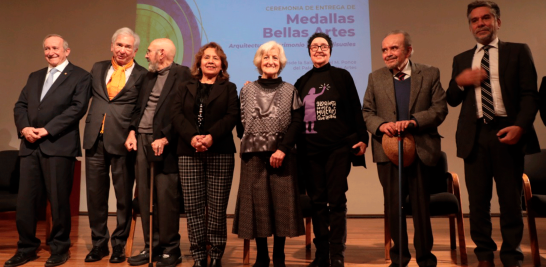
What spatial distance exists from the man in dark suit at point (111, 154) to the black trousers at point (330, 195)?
139 centimetres

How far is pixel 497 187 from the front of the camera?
9.13 feet

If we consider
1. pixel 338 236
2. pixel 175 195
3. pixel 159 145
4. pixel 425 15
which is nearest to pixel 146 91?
pixel 159 145

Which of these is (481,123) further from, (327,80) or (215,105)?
(215,105)

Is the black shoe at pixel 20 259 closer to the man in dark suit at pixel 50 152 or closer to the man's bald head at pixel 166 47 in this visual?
the man in dark suit at pixel 50 152

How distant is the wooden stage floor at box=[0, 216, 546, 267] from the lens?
3.27 m

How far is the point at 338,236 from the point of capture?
294 centimetres

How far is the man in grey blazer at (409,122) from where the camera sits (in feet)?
9.06

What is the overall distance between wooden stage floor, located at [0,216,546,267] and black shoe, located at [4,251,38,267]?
0.05 meters

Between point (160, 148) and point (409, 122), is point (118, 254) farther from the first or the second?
point (409, 122)

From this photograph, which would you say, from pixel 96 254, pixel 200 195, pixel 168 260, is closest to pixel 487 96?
pixel 200 195

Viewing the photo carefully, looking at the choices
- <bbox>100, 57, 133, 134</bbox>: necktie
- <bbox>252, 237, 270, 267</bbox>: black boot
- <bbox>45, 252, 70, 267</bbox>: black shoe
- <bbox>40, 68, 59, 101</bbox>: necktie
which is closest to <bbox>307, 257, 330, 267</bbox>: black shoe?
<bbox>252, 237, 270, 267</bbox>: black boot

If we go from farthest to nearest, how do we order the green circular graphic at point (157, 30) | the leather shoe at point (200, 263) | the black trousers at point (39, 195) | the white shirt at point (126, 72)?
1. the green circular graphic at point (157, 30)
2. the white shirt at point (126, 72)
3. the black trousers at point (39, 195)
4. the leather shoe at point (200, 263)

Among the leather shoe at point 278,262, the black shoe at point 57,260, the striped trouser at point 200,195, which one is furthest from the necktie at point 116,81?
the leather shoe at point 278,262

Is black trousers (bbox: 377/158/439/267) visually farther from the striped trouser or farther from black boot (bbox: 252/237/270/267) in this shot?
the striped trouser
